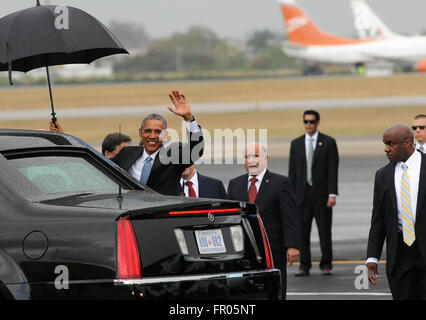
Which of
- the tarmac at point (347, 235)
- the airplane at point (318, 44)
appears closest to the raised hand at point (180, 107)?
the tarmac at point (347, 235)

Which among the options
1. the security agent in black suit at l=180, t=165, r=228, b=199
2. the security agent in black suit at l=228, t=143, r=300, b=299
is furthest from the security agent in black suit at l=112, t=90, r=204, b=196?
the security agent in black suit at l=228, t=143, r=300, b=299

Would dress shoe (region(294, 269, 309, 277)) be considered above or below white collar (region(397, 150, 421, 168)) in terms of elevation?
below

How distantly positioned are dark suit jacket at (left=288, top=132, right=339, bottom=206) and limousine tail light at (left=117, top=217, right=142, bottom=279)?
7365 mm

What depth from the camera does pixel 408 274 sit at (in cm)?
730

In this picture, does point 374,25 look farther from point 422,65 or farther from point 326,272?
point 326,272

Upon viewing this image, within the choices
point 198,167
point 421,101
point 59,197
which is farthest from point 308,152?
point 421,101

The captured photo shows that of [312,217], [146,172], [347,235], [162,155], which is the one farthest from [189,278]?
[347,235]

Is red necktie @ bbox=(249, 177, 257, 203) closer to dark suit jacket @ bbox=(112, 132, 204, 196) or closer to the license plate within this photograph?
dark suit jacket @ bbox=(112, 132, 204, 196)

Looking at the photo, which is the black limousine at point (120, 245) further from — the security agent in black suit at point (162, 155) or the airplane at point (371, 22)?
the airplane at point (371, 22)

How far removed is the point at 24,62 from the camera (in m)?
9.26

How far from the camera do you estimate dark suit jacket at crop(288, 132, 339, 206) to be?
12781 mm

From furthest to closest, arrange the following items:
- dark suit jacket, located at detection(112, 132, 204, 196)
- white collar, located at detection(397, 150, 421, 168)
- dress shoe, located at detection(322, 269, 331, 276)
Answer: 1. dress shoe, located at detection(322, 269, 331, 276)
2. dark suit jacket, located at detection(112, 132, 204, 196)
3. white collar, located at detection(397, 150, 421, 168)
